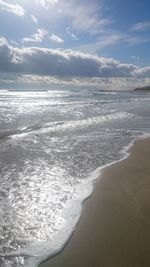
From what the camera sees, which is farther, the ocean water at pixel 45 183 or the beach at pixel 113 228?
the ocean water at pixel 45 183

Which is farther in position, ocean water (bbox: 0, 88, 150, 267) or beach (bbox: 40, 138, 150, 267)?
ocean water (bbox: 0, 88, 150, 267)

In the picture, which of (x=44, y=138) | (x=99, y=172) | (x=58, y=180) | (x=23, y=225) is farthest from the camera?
(x=44, y=138)

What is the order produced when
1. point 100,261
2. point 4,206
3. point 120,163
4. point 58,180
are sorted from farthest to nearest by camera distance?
point 120,163, point 58,180, point 4,206, point 100,261

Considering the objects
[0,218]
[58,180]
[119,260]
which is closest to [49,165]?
[58,180]

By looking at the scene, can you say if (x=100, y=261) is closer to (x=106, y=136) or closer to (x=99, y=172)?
(x=99, y=172)

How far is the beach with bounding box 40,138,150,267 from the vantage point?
4094 millimetres

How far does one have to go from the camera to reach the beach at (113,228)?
4.09 m

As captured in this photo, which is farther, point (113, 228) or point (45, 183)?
point (45, 183)

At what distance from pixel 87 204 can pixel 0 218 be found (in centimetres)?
190

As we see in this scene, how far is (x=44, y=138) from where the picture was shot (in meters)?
13.7

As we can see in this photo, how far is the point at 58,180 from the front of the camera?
738 cm

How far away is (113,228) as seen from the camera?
491 centimetres

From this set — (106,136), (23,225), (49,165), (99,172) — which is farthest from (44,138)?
(23,225)

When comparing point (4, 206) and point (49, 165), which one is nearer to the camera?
point (4, 206)
